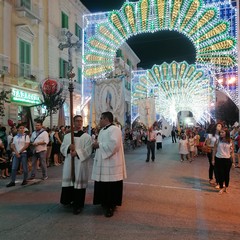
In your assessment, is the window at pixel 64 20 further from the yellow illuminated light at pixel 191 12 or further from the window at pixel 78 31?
the yellow illuminated light at pixel 191 12

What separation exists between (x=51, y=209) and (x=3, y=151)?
15.6ft

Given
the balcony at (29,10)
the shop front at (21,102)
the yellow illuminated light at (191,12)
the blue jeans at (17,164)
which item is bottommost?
the blue jeans at (17,164)

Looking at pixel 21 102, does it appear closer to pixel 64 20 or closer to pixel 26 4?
pixel 26 4

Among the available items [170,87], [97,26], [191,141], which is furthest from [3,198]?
[170,87]

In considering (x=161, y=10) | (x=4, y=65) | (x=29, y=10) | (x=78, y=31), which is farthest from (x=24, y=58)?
(x=78, y=31)

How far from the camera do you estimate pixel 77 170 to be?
20.7ft

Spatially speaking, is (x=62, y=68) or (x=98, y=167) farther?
(x=62, y=68)

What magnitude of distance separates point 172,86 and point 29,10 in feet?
46.6

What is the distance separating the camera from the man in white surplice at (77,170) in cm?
625

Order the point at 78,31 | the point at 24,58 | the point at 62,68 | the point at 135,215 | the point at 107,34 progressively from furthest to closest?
the point at 78,31 < the point at 62,68 < the point at 24,58 < the point at 107,34 < the point at 135,215

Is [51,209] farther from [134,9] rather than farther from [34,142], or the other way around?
[134,9]

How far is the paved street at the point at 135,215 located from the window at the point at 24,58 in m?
13.0

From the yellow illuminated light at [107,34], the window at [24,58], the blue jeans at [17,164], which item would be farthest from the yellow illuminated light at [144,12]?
the blue jeans at [17,164]

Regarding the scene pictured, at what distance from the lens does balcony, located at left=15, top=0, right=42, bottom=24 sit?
68.5ft
